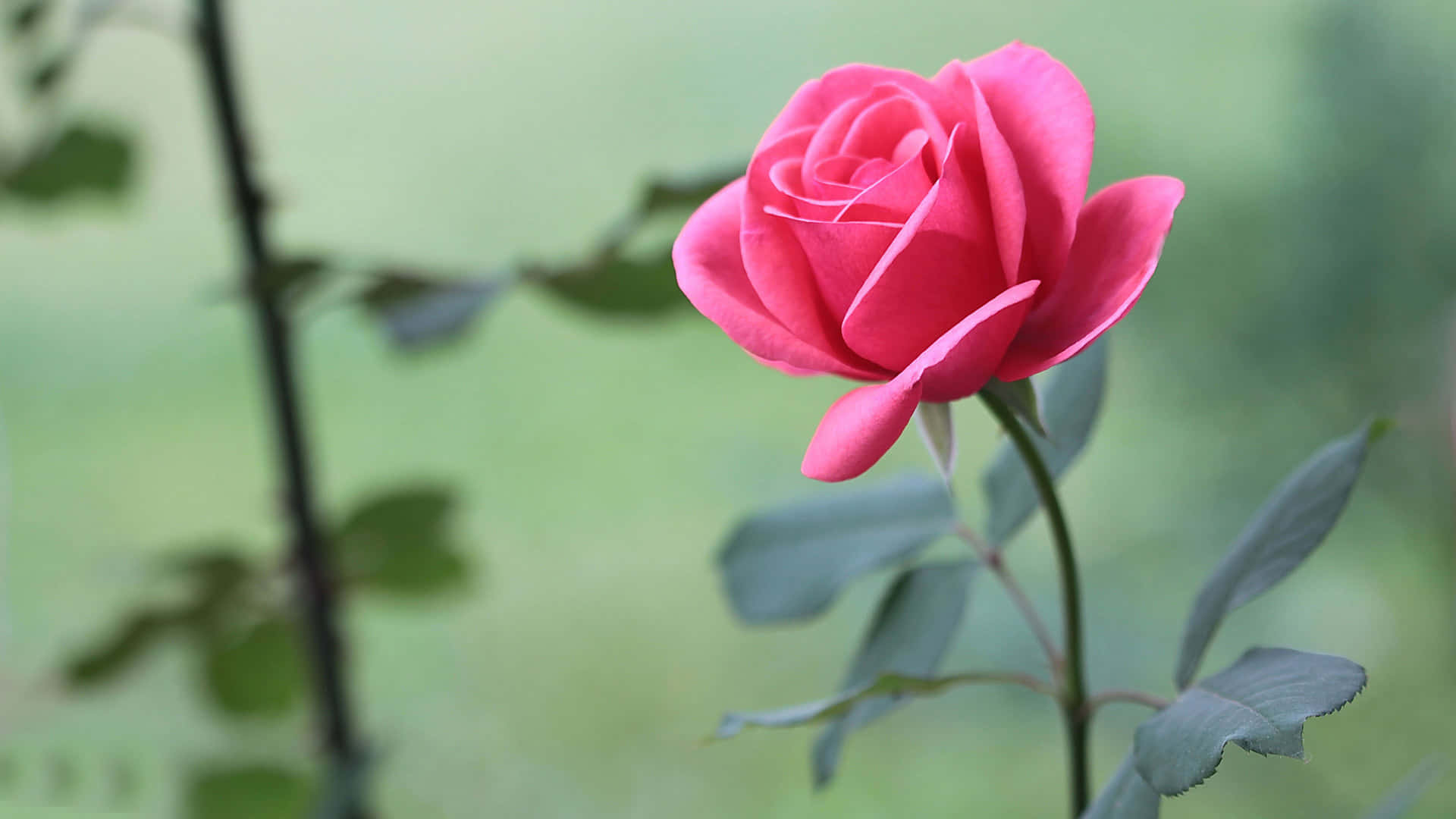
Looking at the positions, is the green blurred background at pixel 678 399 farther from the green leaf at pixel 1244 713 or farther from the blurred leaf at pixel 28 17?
the green leaf at pixel 1244 713

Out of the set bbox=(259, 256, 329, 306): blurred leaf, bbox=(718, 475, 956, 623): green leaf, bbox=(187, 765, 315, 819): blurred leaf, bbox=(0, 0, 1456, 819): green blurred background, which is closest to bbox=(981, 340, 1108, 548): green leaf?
bbox=(718, 475, 956, 623): green leaf

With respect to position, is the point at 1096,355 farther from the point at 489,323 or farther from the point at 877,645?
the point at 489,323

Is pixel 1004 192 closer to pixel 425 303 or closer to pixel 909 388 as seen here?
pixel 909 388

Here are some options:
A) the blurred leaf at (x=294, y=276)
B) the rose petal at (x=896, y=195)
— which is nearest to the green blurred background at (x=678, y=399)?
the blurred leaf at (x=294, y=276)

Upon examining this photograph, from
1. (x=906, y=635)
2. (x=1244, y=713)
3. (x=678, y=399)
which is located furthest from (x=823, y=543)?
(x=678, y=399)

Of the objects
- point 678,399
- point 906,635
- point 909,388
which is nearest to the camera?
point 909,388

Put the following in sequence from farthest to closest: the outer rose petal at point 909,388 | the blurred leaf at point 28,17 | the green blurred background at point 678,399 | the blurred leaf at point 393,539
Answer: the green blurred background at point 678,399
the blurred leaf at point 393,539
the blurred leaf at point 28,17
the outer rose petal at point 909,388

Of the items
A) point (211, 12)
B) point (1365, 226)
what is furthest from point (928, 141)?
point (1365, 226)
